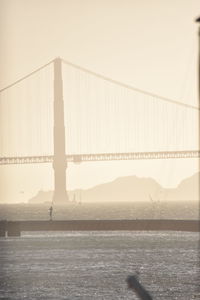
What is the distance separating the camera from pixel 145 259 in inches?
2399

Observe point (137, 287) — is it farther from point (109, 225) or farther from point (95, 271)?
point (109, 225)

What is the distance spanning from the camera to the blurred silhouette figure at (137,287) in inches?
1543

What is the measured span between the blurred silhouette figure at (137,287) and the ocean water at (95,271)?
11.4 inches

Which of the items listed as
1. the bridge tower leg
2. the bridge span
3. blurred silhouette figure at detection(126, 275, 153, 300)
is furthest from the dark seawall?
the bridge tower leg

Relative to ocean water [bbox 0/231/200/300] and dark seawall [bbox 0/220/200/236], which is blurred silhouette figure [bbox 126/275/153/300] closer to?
ocean water [bbox 0/231/200/300]

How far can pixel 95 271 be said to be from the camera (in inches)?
1986

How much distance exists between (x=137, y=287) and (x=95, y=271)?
8.19 m

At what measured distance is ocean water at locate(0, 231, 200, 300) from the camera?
4028cm

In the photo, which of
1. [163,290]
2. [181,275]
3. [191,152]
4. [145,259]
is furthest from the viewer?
[191,152]

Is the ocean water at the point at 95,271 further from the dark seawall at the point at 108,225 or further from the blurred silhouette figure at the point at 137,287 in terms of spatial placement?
the dark seawall at the point at 108,225

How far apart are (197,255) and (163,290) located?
76.2 ft

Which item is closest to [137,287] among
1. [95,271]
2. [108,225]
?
[95,271]

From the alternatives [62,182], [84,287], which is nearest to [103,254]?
[84,287]

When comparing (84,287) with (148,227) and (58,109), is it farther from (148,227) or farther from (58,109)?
(58,109)
